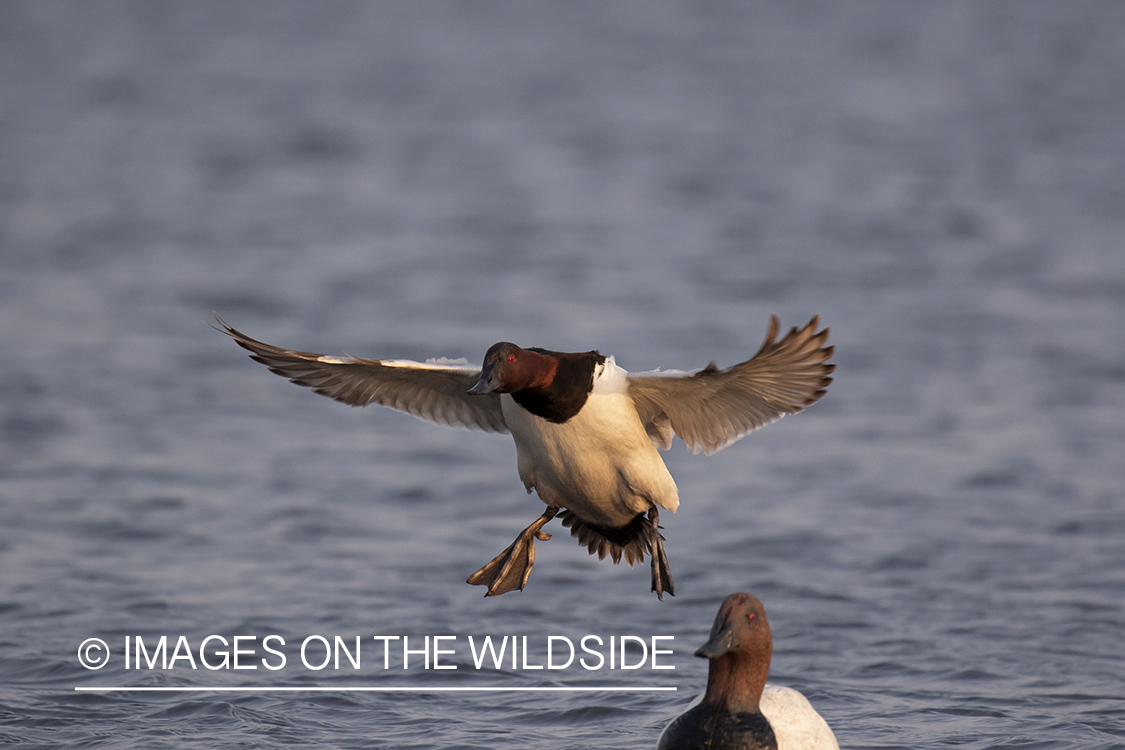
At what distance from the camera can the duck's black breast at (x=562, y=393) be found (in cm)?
594

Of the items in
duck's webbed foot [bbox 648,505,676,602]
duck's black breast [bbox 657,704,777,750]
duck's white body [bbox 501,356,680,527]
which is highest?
duck's white body [bbox 501,356,680,527]

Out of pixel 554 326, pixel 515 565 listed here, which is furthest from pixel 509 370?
pixel 554 326

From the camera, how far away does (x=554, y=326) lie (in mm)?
14227

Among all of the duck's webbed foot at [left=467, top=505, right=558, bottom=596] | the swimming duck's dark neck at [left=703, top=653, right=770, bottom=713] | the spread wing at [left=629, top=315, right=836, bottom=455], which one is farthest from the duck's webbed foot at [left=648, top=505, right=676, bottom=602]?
the swimming duck's dark neck at [left=703, top=653, right=770, bottom=713]

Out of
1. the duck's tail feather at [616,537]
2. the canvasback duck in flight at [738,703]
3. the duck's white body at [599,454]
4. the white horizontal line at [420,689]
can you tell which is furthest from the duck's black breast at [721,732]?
the white horizontal line at [420,689]

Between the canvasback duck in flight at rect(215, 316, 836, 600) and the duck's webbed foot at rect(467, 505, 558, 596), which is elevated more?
the canvasback duck in flight at rect(215, 316, 836, 600)

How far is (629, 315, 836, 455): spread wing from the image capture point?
5.55 meters

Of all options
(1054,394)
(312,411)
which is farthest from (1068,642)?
(312,411)

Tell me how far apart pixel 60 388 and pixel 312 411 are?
2.36 metres

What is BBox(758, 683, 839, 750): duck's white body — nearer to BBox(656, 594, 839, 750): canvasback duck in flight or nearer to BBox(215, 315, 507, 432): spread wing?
BBox(656, 594, 839, 750): canvasback duck in flight

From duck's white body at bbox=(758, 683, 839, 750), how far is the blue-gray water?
1.00 m

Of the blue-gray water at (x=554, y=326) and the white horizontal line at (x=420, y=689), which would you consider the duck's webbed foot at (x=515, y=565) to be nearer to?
the blue-gray water at (x=554, y=326)

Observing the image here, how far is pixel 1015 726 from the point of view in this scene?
6.75 m

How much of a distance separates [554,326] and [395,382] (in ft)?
25.0
